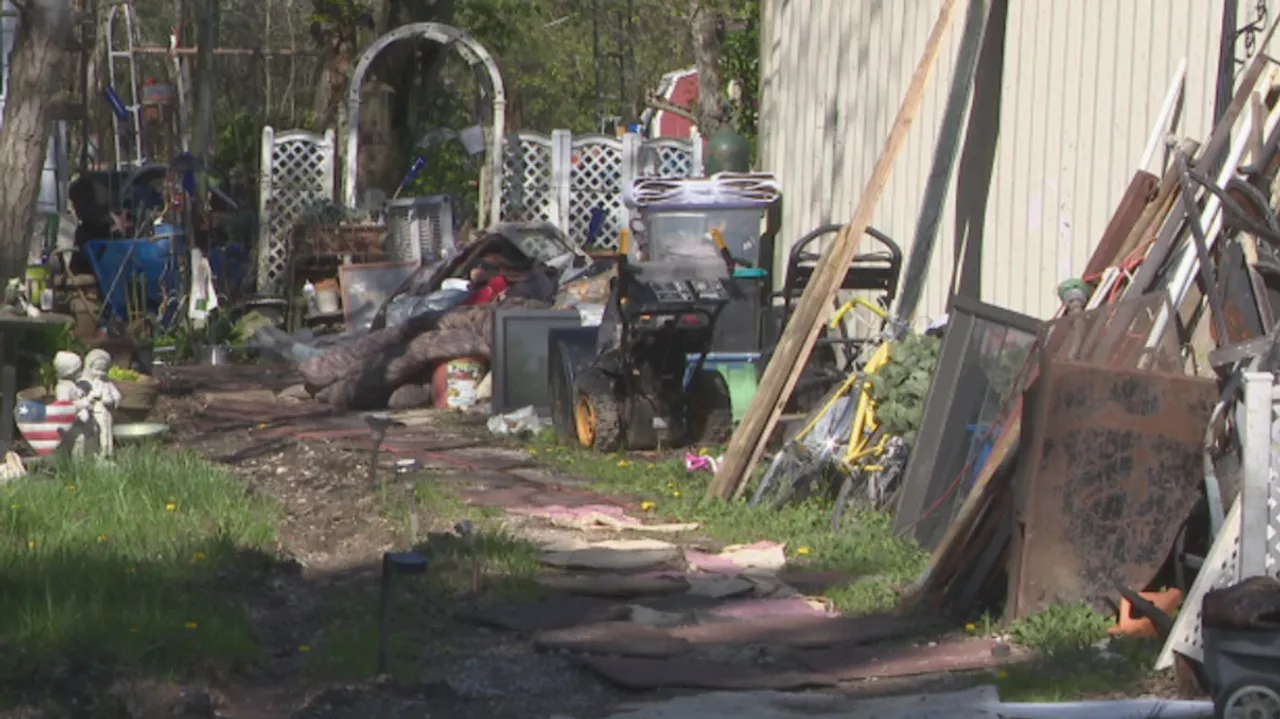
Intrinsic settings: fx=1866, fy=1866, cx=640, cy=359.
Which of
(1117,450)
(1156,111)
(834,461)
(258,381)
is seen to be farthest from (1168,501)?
(258,381)

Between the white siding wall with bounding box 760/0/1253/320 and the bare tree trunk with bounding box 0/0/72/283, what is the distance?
5.35 metres

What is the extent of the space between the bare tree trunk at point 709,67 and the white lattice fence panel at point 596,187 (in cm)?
131

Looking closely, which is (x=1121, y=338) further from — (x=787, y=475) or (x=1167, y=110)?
(x=787, y=475)

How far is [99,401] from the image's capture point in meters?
10.3

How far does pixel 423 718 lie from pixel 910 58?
710 cm

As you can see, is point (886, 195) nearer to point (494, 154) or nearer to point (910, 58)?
point (910, 58)

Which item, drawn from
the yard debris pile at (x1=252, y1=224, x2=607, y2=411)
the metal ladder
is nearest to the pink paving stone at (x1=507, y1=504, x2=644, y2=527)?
the yard debris pile at (x1=252, y1=224, x2=607, y2=411)

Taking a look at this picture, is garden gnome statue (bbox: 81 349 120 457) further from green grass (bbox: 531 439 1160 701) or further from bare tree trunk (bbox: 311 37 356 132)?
bare tree trunk (bbox: 311 37 356 132)

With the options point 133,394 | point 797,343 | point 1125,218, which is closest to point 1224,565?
point 1125,218

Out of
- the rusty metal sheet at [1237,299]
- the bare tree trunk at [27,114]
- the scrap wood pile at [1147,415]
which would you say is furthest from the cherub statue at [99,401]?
the rusty metal sheet at [1237,299]

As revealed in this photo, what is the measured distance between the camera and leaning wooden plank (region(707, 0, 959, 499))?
31.7 feet

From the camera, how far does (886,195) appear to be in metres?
12.3

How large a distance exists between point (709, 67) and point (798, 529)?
14.5m

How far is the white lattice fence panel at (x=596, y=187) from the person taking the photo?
72.7ft
